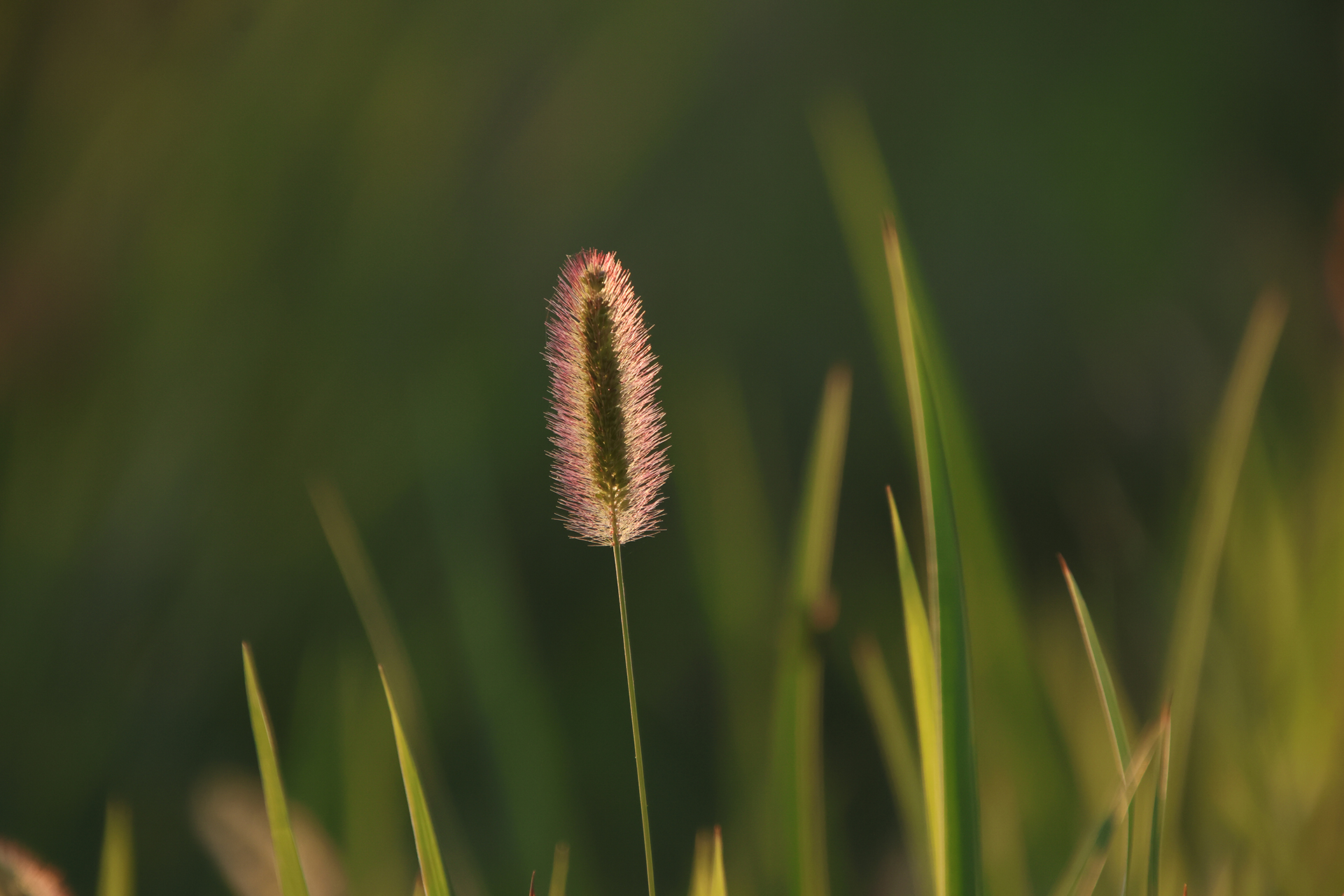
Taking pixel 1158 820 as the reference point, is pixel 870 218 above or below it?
above

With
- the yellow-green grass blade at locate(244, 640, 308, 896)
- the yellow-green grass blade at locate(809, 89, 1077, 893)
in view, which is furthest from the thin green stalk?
the yellow-green grass blade at locate(809, 89, 1077, 893)

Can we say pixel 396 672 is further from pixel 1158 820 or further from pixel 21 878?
pixel 1158 820

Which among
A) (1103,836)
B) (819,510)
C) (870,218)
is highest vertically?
(870,218)

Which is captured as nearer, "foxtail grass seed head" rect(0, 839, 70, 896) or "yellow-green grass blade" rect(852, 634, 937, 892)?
"foxtail grass seed head" rect(0, 839, 70, 896)

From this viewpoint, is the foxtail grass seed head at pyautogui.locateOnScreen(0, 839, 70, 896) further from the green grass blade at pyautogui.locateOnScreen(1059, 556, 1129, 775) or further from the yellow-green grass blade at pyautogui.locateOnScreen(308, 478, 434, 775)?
the green grass blade at pyautogui.locateOnScreen(1059, 556, 1129, 775)

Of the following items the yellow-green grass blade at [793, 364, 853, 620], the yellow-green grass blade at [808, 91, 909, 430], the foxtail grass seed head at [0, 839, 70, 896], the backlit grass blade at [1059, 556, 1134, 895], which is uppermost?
the yellow-green grass blade at [808, 91, 909, 430]

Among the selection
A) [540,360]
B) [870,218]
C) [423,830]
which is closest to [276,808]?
[423,830]
